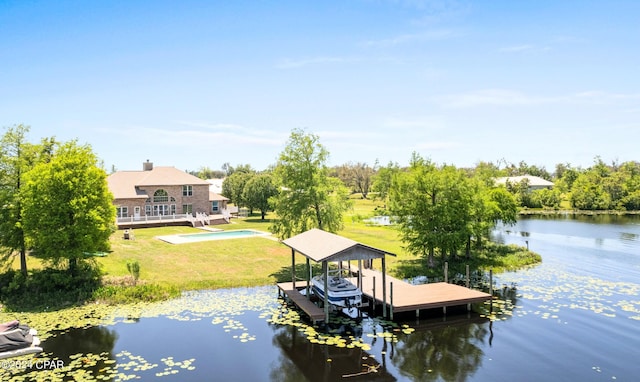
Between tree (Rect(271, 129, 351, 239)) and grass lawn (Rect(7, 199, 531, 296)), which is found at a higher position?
tree (Rect(271, 129, 351, 239))

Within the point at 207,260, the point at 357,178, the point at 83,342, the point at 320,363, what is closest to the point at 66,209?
the point at 83,342

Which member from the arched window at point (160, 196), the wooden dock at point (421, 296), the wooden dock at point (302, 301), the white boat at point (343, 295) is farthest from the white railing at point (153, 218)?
the white boat at point (343, 295)

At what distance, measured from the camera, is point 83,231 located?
2492cm

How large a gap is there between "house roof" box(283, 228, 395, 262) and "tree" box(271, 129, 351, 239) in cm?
693

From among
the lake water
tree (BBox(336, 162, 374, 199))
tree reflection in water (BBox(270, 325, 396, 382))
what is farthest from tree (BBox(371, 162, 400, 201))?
tree reflection in water (BBox(270, 325, 396, 382))

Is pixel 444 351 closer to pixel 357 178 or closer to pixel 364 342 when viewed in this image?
pixel 364 342

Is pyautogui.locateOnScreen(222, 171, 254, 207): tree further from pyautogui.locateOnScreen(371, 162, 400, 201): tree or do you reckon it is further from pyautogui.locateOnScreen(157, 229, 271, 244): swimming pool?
pyautogui.locateOnScreen(371, 162, 400, 201): tree

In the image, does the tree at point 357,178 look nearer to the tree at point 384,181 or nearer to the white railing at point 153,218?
the tree at point 384,181

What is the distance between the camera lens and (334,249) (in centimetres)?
2059

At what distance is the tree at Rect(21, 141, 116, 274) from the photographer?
24219mm

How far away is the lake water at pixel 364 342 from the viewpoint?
50.3ft

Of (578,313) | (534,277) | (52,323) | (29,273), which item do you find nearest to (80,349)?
(52,323)

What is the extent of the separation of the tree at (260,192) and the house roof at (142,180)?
725 cm

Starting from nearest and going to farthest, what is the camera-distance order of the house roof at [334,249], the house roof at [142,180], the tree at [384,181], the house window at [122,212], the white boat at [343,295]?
the house roof at [334,249] → the white boat at [343,295] → the house window at [122,212] → the house roof at [142,180] → the tree at [384,181]
